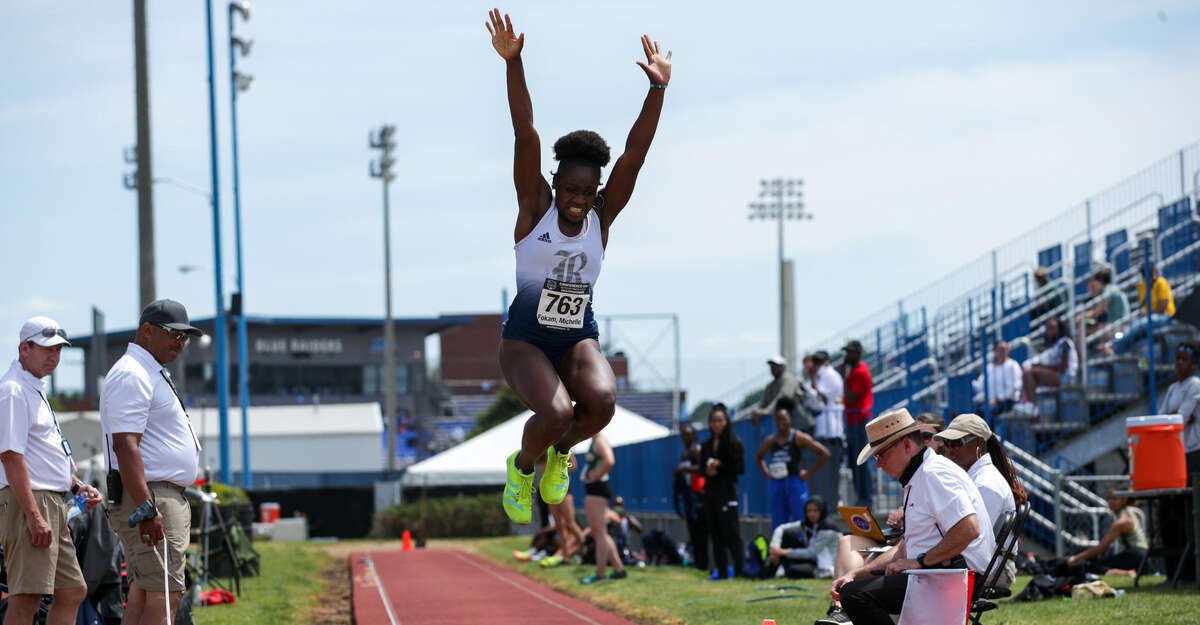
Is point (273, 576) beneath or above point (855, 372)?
beneath

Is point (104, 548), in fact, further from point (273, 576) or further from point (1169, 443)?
point (273, 576)

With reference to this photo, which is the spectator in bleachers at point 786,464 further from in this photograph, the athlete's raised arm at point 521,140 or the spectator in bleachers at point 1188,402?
the athlete's raised arm at point 521,140

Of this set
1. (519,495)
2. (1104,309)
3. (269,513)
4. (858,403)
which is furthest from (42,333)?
(269,513)

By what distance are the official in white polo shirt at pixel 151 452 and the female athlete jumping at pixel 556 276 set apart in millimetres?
1758

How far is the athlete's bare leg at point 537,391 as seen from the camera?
6641 millimetres

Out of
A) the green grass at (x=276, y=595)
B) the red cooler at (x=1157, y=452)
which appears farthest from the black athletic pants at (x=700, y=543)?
the red cooler at (x=1157, y=452)

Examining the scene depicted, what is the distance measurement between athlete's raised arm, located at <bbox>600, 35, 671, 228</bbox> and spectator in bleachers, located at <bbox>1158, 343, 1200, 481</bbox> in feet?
22.8

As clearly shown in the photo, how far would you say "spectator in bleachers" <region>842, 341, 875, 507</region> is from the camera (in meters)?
14.7

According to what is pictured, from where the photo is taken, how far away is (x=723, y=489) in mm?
15305

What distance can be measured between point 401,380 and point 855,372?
58779 mm

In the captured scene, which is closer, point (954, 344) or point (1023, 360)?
point (1023, 360)

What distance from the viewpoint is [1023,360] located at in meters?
18.4

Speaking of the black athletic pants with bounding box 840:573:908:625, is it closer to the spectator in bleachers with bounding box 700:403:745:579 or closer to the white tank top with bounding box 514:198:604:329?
the white tank top with bounding box 514:198:604:329

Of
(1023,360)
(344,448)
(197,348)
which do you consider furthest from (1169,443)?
(197,348)
